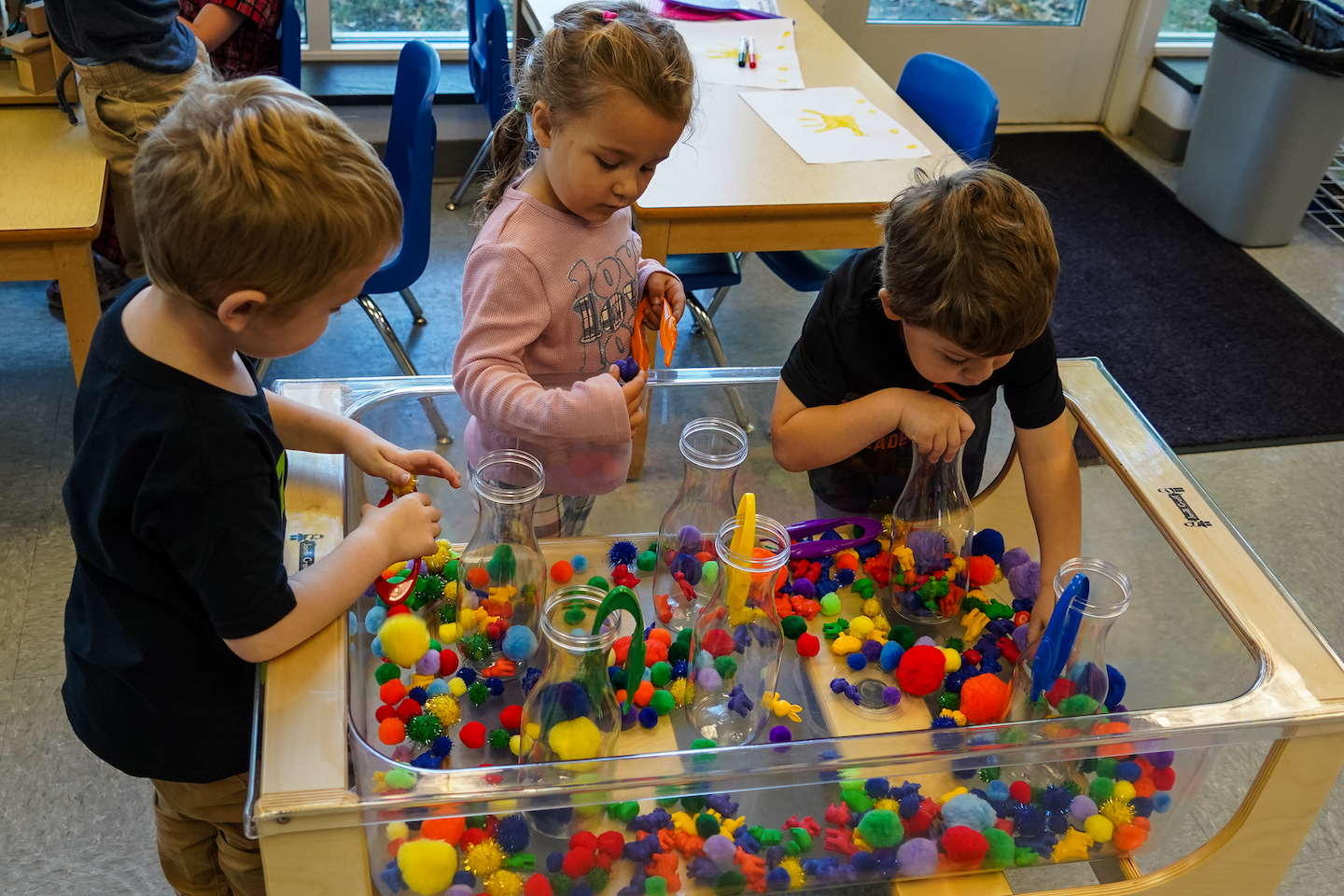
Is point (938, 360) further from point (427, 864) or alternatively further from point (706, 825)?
point (427, 864)

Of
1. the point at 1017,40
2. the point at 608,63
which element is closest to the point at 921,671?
the point at 608,63

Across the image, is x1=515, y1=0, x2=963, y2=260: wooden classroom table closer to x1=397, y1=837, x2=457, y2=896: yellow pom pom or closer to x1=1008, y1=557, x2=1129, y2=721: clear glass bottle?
x1=1008, y1=557, x2=1129, y2=721: clear glass bottle

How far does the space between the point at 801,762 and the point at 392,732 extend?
0.33 meters

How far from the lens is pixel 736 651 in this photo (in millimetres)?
977

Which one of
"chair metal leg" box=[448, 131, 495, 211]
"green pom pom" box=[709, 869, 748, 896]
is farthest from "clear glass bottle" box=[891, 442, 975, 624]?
"chair metal leg" box=[448, 131, 495, 211]

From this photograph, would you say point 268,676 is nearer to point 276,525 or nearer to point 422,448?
point 276,525

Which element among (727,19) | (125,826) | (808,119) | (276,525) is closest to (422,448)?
(276,525)

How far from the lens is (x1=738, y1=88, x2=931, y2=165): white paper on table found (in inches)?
80.6

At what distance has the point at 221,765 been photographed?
96cm

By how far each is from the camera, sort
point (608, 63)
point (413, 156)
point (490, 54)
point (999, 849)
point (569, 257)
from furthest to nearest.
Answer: point (490, 54), point (413, 156), point (569, 257), point (608, 63), point (999, 849)

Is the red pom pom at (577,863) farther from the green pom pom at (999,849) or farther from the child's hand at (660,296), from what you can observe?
the child's hand at (660,296)

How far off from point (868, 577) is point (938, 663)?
153 mm

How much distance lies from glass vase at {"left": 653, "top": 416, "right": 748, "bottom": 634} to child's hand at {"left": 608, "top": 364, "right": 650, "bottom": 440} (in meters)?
0.06

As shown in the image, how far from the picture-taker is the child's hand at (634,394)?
44.1 inches
